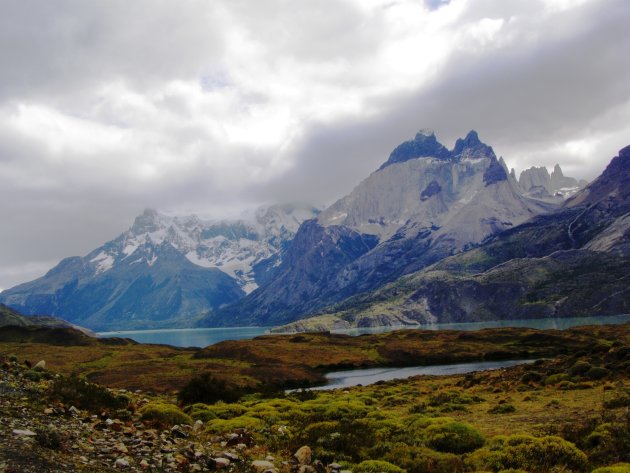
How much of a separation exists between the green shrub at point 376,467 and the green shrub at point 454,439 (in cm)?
546

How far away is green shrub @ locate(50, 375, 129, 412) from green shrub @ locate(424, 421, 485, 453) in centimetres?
1702

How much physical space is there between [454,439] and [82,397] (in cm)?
1945

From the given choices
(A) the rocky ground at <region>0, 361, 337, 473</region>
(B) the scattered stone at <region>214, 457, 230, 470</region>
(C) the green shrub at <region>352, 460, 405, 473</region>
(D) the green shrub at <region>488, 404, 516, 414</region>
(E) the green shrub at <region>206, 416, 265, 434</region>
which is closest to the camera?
(A) the rocky ground at <region>0, 361, 337, 473</region>

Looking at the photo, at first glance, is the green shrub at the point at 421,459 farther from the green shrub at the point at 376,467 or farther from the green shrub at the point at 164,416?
the green shrub at the point at 164,416

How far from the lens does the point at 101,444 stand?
18344mm

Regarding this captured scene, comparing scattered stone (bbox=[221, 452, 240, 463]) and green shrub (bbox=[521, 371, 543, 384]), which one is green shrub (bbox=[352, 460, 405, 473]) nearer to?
scattered stone (bbox=[221, 452, 240, 463])

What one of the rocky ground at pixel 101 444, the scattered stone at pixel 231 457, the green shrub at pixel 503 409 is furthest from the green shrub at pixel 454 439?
the green shrub at pixel 503 409

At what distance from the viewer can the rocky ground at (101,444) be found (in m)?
15.1

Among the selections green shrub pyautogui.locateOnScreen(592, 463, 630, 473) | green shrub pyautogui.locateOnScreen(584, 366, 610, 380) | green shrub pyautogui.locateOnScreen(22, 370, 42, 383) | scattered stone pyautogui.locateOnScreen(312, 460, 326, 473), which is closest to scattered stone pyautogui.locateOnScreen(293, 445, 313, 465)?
scattered stone pyautogui.locateOnScreen(312, 460, 326, 473)

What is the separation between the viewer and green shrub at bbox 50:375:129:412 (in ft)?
84.3

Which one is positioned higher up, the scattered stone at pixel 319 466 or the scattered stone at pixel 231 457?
the scattered stone at pixel 231 457

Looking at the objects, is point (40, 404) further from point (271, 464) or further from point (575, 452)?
point (575, 452)

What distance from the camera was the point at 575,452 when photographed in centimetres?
1967

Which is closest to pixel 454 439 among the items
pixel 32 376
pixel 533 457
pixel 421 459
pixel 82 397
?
pixel 421 459
